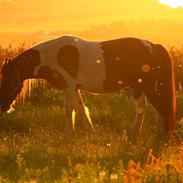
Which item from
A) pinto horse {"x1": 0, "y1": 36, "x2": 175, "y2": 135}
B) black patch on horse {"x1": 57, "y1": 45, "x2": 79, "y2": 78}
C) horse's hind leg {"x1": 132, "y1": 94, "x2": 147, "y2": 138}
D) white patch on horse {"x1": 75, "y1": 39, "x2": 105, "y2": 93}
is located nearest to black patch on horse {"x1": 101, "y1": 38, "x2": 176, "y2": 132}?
pinto horse {"x1": 0, "y1": 36, "x2": 175, "y2": 135}

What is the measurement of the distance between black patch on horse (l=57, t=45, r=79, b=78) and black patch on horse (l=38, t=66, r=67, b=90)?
0.65ft

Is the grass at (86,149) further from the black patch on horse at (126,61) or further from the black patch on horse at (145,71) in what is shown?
the black patch on horse at (126,61)

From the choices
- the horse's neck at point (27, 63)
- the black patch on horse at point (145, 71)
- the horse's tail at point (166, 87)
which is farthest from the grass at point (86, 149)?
the horse's neck at point (27, 63)

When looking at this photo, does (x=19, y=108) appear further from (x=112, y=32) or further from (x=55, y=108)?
(x=112, y=32)

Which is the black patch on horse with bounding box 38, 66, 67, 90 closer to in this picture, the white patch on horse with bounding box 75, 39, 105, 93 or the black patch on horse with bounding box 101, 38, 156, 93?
the white patch on horse with bounding box 75, 39, 105, 93

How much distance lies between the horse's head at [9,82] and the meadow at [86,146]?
77 cm

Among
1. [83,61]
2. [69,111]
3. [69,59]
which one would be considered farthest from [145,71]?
[69,111]

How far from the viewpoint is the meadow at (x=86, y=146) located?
7.64 meters

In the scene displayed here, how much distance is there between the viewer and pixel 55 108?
14906 mm

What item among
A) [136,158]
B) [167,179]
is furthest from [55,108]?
[167,179]

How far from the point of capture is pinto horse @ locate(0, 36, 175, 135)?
12227mm

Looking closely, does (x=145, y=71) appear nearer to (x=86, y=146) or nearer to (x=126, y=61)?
(x=126, y=61)

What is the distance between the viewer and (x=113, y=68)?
12.3 metres

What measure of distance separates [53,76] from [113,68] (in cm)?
118
